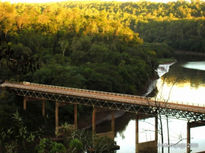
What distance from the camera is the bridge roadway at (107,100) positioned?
47188 mm

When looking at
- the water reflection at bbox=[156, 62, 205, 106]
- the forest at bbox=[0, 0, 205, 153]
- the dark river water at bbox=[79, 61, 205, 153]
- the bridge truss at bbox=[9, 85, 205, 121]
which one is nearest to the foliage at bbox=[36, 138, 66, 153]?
the forest at bbox=[0, 0, 205, 153]

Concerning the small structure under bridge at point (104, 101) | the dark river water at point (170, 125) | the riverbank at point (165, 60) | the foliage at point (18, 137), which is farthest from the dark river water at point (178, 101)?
the foliage at point (18, 137)

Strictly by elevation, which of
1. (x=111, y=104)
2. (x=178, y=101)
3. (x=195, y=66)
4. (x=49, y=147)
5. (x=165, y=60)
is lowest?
(x=195, y=66)

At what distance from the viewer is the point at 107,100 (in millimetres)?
51594

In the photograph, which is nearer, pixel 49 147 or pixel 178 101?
pixel 49 147

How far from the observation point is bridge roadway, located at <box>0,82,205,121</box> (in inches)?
1858

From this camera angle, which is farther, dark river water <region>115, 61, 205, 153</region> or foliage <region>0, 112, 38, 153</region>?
foliage <region>0, 112, 38, 153</region>

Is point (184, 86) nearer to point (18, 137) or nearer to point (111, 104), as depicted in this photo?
point (111, 104)

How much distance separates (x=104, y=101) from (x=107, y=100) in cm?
54

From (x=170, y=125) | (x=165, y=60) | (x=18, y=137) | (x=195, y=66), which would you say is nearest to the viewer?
(x=18, y=137)

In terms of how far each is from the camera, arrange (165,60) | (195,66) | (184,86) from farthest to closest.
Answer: (165,60) → (195,66) → (184,86)

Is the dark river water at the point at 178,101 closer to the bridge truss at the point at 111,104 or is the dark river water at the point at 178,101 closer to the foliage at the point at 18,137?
the bridge truss at the point at 111,104

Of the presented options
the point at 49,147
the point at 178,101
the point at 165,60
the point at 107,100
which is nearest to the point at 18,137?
the point at 49,147

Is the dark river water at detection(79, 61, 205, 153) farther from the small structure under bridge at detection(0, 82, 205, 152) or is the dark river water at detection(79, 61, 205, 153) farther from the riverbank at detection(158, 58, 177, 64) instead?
the riverbank at detection(158, 58, 177, 64)
